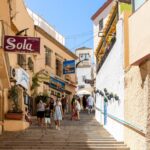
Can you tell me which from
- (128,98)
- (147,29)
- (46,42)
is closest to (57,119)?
(128,98)

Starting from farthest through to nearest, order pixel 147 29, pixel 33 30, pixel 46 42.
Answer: pixel 46 42
pixel 33 30
pixel 147 29

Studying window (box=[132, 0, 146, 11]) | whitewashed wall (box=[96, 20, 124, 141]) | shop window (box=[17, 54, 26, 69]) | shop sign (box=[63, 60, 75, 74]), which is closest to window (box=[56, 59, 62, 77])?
shop sign (box=[63, 60, 75, 74])

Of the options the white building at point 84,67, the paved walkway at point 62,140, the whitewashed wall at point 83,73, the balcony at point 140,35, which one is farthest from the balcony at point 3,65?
the whitewashed wall at point 83,73

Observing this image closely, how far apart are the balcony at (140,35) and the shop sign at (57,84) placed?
28666 millimetres

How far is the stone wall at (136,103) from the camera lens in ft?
54.2

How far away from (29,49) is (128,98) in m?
5.02

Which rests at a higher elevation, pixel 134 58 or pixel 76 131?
pixel 134 58

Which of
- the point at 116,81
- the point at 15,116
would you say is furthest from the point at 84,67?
the point at 116,81

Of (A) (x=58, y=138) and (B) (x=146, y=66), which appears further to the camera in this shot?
(A) (x=58, y=138)

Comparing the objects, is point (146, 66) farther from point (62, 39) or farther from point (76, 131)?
point (62, 39)

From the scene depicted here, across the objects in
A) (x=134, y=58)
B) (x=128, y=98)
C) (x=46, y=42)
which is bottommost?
(x=128, y=98)

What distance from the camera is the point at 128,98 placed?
1967cm

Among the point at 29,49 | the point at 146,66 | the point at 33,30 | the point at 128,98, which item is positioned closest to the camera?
the point at 146,66

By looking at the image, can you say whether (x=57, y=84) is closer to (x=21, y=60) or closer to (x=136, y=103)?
(x=21, y=60)
